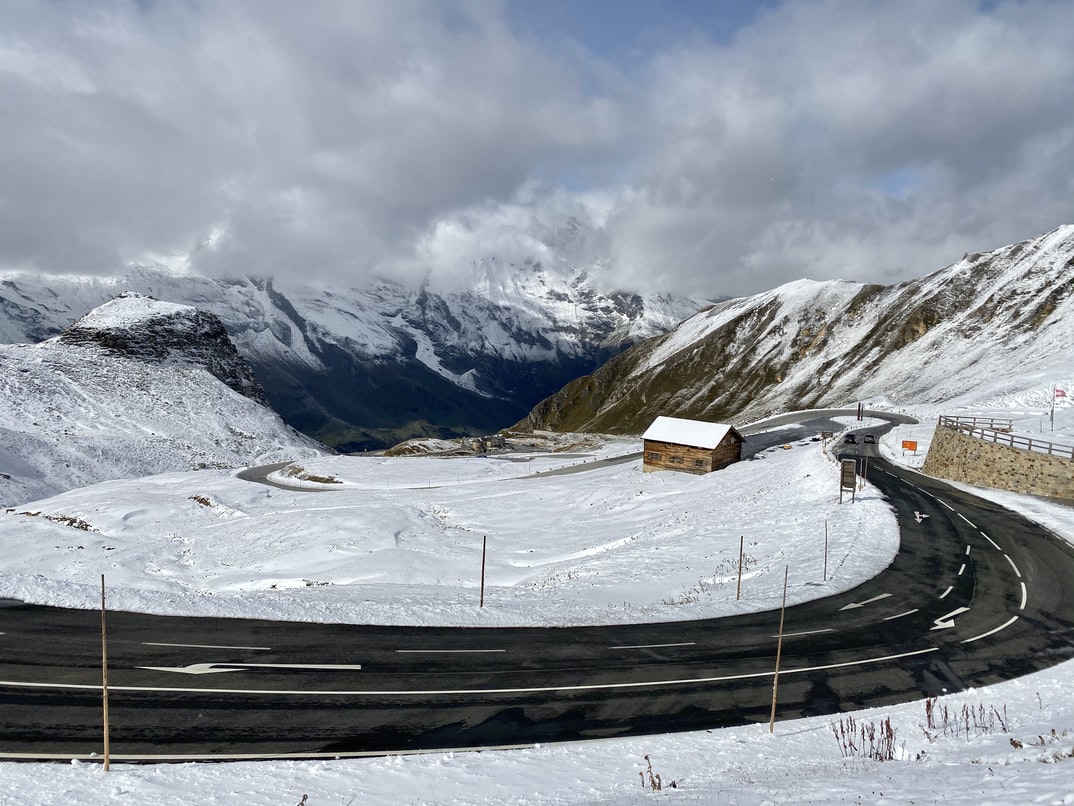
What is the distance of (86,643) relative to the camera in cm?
2136

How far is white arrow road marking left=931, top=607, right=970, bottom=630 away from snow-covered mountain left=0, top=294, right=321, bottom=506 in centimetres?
9046

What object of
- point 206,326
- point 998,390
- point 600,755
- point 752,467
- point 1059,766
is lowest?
point 600,755

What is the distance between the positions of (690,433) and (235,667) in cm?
6056

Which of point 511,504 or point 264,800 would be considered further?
point 511,504

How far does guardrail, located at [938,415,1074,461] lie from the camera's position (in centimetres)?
4497

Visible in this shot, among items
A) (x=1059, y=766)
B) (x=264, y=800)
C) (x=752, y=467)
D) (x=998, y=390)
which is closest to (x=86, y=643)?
(x=264, y=800)

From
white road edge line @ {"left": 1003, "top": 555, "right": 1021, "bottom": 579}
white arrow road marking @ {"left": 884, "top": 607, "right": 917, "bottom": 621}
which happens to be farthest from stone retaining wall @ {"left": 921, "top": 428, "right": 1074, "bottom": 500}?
white arrow road marking @ {"left": 884, "top": 607, "right": 917, "bottom": 621}

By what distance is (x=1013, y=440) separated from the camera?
4875 cm

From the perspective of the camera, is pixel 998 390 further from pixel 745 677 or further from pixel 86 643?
pixel 86 643

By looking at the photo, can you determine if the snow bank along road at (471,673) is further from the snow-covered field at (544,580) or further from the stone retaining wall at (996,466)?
the stone retaining wall at (996,466)

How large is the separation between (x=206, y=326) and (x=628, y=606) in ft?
529

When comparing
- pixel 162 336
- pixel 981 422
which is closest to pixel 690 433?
pixel 981 422

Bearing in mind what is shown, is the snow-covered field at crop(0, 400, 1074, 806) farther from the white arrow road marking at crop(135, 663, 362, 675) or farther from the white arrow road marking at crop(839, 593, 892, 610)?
the white arrow road marking at crop(135, 663, 362, 675)

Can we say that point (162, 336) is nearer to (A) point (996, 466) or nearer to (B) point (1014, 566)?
(A) point (996, 466)
